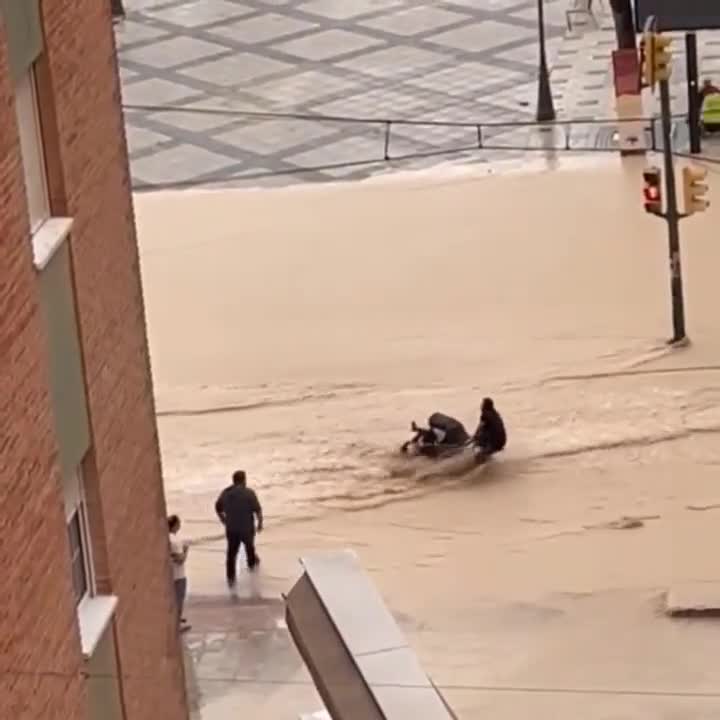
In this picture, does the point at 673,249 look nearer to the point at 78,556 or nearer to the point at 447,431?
the point at 447,431

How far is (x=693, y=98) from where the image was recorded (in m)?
33.6

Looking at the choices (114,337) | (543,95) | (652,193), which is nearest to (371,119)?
A: (543,95)

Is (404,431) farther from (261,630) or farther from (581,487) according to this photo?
(261,630)

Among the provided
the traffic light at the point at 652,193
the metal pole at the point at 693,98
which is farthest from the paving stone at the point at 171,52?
the traffic light at the point at 652,193

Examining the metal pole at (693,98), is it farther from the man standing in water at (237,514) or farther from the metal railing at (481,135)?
the man standing in water at (237,514)

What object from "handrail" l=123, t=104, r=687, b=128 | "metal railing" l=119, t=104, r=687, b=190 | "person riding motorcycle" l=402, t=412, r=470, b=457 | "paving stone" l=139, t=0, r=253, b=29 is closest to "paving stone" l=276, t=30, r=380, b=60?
"paving stone" l=139, t=0, r=253, b=29

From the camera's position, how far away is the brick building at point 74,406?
32.2ft

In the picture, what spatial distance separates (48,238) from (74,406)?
824 mm

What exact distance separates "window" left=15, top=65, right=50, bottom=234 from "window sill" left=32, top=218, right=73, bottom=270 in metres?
0.04

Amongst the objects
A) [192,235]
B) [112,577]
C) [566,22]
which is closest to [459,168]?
[192,235]

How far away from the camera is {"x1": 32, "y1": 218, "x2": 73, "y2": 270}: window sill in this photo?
36.2 feet

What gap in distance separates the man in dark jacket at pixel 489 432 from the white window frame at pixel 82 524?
1083cm

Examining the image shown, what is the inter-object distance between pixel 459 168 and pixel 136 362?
2136 cm

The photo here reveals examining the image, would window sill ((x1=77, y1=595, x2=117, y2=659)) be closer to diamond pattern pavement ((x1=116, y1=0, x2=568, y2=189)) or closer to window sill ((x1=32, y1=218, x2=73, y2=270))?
window sill ((x1=32, y1=218, x2=73, y2=270))
